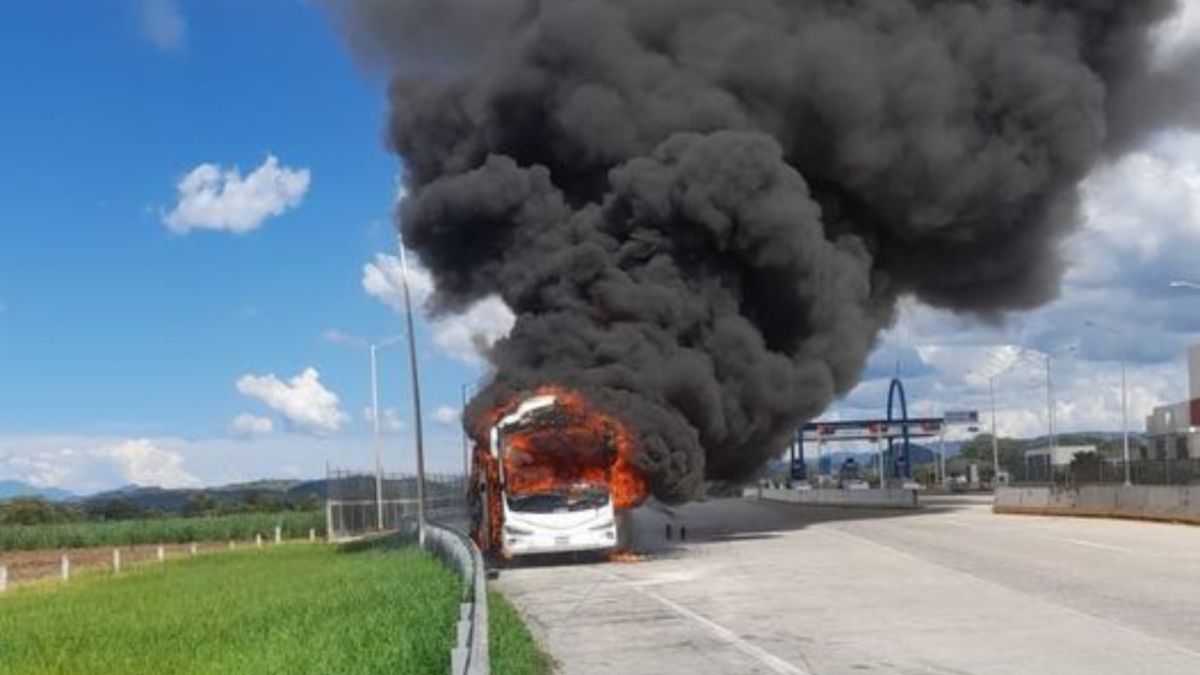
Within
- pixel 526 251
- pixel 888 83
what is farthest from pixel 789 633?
pixel 888 83

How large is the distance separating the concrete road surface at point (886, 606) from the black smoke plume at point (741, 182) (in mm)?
4915

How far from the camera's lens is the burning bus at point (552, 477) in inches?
1123

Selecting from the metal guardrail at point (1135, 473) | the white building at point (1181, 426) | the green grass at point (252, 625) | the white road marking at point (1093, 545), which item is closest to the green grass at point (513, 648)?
the green grass at point (252, 625)

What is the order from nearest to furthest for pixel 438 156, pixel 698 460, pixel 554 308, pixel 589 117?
pixel 698 460 < pixel 554 308 < pixel 589 117 < pixel 438 156

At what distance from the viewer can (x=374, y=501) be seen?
75.2m

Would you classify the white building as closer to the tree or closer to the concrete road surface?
the concrete road surface

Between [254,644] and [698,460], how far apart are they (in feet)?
58.6

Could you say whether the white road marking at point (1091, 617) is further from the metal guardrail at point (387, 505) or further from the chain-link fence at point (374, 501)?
the chain-link fence at point (374, 501)

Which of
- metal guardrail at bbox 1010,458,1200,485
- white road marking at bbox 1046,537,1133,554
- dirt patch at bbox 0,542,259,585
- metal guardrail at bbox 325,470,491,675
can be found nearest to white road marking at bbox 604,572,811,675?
white road marking at bbox 1046,537,1133,554

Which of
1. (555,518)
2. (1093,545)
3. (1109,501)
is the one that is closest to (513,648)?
(555,518)

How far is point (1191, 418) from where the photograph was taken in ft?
245

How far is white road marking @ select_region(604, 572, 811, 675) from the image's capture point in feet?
40.5

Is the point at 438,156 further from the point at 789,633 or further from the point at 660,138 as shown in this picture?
the point at 789,633

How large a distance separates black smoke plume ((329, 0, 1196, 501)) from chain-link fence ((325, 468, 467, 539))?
87.1 feet
